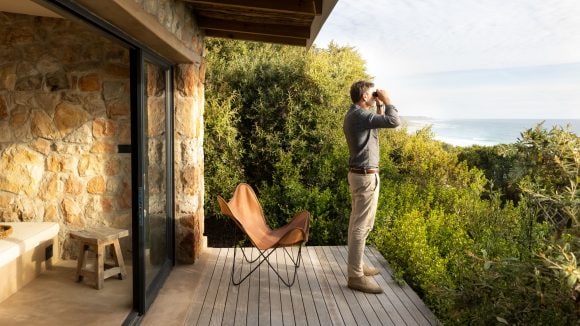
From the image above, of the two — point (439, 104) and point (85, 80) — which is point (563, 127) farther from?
point (439, 104)

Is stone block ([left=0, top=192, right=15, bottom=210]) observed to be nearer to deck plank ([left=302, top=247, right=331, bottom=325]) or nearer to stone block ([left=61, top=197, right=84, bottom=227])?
stone block ([left=61, top=197, right=84, bottom=227])

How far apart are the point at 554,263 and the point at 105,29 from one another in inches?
103

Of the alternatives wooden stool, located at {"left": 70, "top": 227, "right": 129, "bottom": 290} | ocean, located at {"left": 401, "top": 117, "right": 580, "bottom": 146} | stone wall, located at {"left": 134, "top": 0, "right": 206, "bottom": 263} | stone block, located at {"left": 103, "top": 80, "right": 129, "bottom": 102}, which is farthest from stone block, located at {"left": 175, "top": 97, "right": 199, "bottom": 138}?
ocean, located at {"left": 401, "top": 117, "right": 580, "bottom": 146}

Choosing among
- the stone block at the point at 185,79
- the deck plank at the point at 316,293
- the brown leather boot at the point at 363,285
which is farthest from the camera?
the stone block at the point at 185,79

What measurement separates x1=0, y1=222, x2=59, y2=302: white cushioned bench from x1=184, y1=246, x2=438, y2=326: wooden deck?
5.16 feet

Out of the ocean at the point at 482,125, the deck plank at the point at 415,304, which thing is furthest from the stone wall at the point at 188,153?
the ocean at the point at 482,125

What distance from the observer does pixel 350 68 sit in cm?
680

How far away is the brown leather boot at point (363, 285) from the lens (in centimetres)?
404

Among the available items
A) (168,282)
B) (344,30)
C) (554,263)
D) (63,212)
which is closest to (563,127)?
(554,263)

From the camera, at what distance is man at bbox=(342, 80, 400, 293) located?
3.97 metres

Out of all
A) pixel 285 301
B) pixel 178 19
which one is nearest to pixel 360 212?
pixel 285 301

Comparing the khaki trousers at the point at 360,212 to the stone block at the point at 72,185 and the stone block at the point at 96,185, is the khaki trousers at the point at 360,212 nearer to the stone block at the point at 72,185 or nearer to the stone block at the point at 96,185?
the stone block at the point at 96,185

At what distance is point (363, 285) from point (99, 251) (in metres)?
2.45

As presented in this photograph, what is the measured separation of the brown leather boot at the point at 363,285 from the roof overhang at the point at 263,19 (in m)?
2.22
